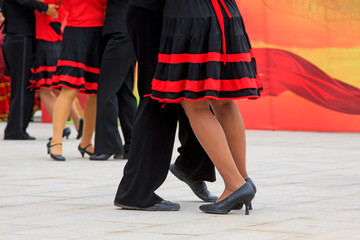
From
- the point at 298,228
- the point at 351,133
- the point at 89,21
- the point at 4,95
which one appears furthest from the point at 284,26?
the point at 298,228

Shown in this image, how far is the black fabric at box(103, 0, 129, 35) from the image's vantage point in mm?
5980

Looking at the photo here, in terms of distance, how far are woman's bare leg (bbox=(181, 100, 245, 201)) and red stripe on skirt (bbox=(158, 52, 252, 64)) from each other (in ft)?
0.62

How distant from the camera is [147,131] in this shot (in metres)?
3.72

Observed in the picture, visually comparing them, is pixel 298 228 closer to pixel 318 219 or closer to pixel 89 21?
pixel 318 219

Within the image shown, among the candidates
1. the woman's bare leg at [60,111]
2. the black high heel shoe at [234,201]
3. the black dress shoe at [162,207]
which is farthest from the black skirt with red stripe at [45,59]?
the black high heel shoe at [234,201]

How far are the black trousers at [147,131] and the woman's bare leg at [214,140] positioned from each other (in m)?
0.19

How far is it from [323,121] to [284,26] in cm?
118

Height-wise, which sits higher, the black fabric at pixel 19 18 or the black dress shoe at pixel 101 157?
the black fabric at pixel 19 18

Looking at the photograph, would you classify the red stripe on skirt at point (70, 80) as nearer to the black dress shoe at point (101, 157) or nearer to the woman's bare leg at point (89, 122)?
the woman's bare leg at point (89, 122)

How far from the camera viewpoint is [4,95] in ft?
39.7

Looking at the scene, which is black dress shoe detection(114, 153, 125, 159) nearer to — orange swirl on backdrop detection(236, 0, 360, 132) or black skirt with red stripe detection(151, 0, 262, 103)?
black skirt with red stripe detection(151, 0, 262, 103)

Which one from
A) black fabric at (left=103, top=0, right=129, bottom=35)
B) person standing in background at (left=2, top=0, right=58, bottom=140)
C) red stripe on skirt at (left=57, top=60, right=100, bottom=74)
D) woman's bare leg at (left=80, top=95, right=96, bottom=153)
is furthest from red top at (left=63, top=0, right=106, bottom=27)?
person standing in background at (left=2, top=0, right=58, bottom=140)

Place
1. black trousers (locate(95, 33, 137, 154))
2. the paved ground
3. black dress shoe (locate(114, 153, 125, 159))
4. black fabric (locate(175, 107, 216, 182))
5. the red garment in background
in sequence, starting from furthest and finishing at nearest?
1. the red garment in background
2. black dress shoe (locate(114, 153, 125, 159))
3. black trousers (locate(95, 33, 137, 154))
4. black fabric (locate(175, 107, 216, 182))
5. the paved ground

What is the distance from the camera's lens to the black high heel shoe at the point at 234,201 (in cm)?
348
